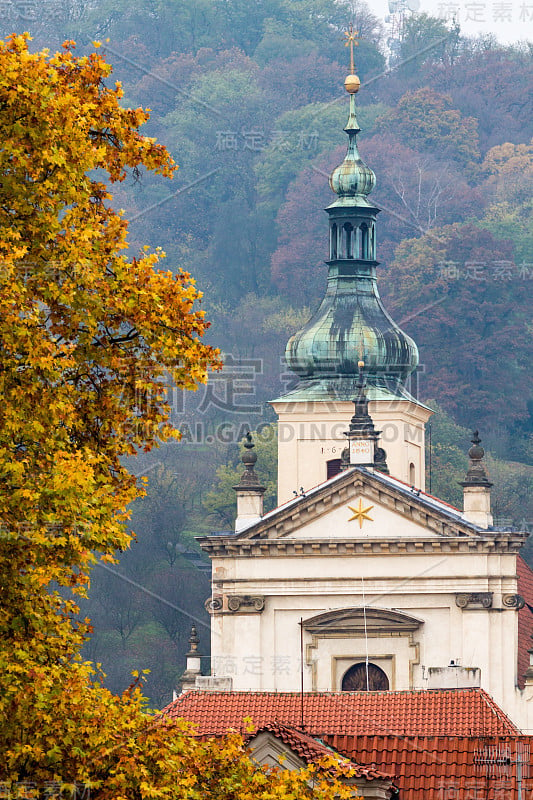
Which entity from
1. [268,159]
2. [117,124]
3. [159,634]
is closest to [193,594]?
[159,634]

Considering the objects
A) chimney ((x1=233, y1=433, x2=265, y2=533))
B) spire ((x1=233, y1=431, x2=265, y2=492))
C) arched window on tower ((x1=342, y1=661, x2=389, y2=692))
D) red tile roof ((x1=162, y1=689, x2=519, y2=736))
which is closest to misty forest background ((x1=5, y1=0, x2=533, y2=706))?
spire ((x1=233, y1=431, x2=265, y2=492))

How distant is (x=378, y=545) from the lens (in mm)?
43531

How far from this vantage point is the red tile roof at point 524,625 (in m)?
44.5

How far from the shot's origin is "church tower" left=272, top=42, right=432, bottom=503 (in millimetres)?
50938

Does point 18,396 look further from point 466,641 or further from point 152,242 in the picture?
point 152,242

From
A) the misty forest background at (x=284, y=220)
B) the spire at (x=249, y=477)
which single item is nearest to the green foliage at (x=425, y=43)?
the misty forest background at (x=284, y=220)

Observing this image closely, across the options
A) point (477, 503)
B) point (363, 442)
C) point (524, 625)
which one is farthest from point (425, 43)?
point (477, 503)

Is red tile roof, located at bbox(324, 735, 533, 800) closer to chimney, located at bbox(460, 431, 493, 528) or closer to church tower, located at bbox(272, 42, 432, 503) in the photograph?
chimney, located at bbox(460, 431, 493, 528)

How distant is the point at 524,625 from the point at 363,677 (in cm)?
475

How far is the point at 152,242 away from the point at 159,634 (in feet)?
103

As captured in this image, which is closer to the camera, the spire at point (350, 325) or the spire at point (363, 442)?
the spire at point (363, 442)

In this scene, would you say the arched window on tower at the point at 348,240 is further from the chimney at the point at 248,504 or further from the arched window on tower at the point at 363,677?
the arched window on tower at the point at 363,677

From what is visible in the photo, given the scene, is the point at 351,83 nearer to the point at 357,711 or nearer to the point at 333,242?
the point at 333,242

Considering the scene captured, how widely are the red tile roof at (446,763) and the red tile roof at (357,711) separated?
4.94 metres
